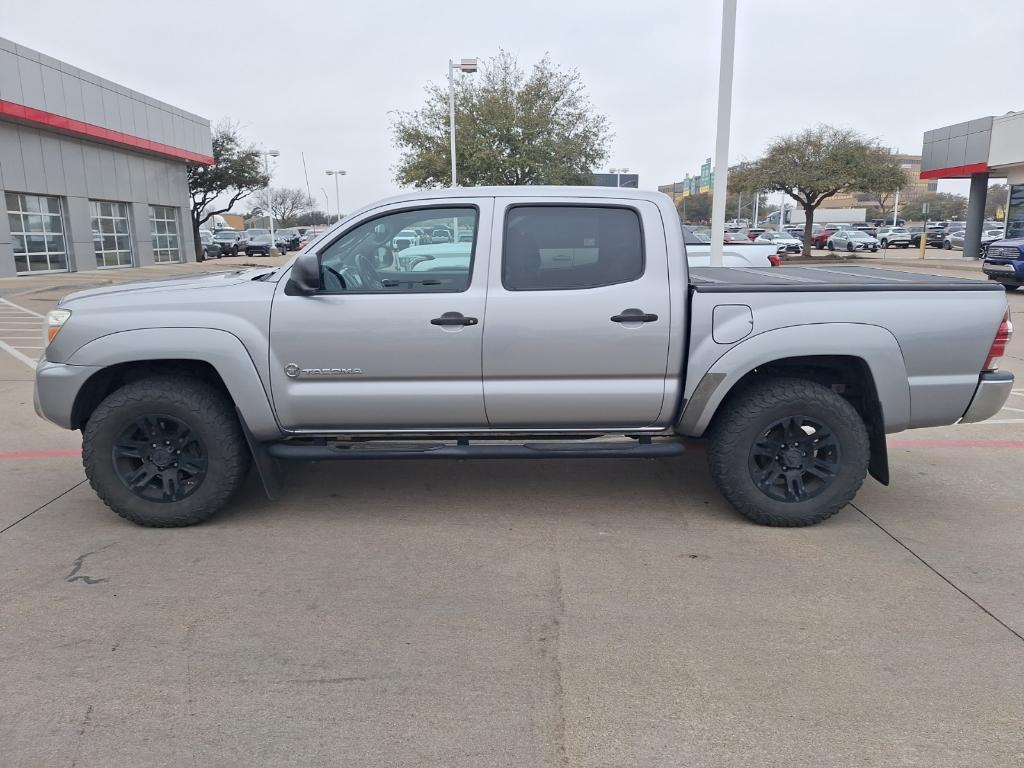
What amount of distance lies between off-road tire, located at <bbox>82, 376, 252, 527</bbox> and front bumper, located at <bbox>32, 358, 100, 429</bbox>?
0.15m

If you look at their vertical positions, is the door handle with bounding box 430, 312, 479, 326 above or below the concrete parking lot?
above

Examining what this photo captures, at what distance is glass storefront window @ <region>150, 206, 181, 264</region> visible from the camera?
34344 millimetres

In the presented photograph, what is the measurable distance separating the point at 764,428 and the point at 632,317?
1005mm

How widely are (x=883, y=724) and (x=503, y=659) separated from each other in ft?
4.67

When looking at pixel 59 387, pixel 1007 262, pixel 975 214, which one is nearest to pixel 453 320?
pixel 59 387

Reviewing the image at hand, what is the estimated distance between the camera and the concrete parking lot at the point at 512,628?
2840 mm

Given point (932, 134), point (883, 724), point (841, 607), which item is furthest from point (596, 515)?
Answer: point (932, 134)

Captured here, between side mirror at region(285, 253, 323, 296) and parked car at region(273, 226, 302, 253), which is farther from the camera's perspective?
parked car at region(273, 226, 302, 253)

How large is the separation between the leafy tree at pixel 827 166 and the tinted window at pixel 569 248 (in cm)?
3303

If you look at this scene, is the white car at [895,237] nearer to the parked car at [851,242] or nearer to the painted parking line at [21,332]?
the parked car at [851,242]

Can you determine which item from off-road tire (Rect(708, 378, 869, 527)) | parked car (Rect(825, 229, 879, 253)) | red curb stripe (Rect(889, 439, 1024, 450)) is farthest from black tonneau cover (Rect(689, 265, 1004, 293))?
parked car (Rect(825, 229, 879, 253))

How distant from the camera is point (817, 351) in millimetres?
4508

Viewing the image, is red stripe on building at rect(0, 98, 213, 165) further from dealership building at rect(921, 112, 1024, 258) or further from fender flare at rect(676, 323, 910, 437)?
dealership building at rect(921, 112, 1024, 258)

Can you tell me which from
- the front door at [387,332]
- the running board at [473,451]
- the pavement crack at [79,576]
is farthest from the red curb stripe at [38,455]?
the front door at [387,332]
